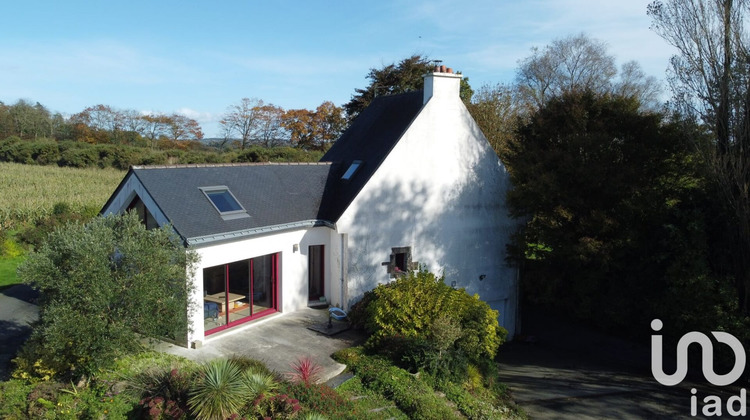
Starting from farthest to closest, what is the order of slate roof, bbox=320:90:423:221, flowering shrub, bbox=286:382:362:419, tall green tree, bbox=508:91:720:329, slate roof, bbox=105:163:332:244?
slate roof, bbox=320:90:423:221 < tall green tree, bbox=508:91:720:329 < slate roof, bbox=105:163:332:244 < flowering shrub, bbox=286:382:362:419

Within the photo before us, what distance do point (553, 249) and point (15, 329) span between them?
17174 millimetres

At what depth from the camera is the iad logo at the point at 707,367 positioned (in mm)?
14031

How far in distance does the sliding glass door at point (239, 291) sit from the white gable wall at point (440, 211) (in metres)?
2.51

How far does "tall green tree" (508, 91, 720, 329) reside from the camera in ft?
53.0

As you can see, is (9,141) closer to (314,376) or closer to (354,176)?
(354,176)

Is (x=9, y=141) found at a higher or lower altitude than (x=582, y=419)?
higher

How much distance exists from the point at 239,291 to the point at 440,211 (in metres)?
7.04

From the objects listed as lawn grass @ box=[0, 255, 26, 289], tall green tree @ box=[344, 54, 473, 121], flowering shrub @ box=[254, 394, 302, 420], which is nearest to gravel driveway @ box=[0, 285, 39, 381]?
lawn grass @ box=[0, 255, 26, 289]

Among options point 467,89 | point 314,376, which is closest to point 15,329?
point 314,376

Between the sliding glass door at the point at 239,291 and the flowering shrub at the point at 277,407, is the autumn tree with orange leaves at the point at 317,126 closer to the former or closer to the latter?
the sliding glass door at the point at 239,291

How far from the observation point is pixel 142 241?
11.0 m

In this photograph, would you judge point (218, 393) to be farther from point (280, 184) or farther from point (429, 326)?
point (280, 184)

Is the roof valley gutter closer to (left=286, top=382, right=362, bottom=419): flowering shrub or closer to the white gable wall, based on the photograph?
the white gable wall

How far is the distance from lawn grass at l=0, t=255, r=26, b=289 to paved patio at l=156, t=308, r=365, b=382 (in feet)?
33.7
